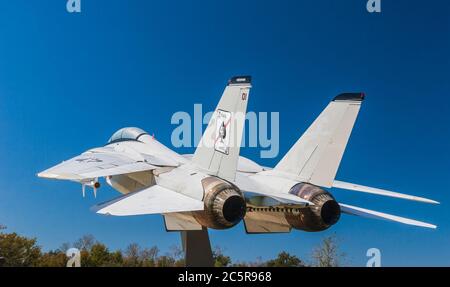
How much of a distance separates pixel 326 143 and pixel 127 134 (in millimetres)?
7246

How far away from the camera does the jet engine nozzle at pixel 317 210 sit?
1328 cm

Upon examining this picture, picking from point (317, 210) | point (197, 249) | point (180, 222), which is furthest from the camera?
point (197, 249)

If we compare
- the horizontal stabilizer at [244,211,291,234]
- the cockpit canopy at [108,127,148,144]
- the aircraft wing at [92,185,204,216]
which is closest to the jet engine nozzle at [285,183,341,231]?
→ the horizontal stabilizer at [244,211,291,234]

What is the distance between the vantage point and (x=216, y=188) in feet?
40.2

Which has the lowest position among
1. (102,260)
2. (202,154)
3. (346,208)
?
(102,260)

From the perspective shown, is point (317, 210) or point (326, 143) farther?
point (326, 143)

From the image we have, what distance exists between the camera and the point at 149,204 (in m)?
12.6

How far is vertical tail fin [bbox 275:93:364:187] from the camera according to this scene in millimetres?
14188

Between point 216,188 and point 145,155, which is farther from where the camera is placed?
point 145,155

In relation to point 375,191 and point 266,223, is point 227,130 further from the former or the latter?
point 375,191

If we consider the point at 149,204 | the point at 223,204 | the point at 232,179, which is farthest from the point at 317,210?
the point at 149,204
